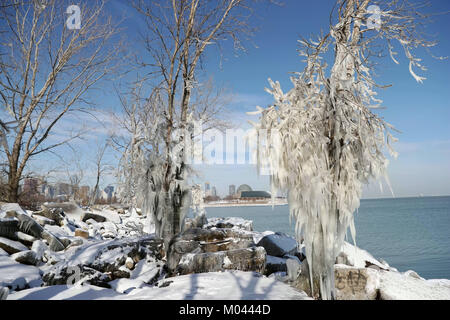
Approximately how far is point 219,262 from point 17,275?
3796 mm

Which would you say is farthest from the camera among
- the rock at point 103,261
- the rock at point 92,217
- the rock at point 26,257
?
the rock at point 92,217

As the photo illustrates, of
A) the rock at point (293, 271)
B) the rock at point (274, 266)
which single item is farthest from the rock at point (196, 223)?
the rock at point (293, 271)

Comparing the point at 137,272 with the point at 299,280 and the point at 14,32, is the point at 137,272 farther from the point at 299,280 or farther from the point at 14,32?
the point at 14,32

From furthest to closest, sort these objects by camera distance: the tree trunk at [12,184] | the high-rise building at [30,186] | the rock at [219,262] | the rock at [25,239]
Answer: the high-rise building at [30,186]
the tree trunk at [12,184]
the rock at [25,239]
the rock at [219,262]

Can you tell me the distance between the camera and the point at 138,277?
575cm

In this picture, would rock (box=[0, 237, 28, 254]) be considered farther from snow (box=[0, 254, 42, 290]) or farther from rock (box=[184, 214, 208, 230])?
rock (box=[184, 214, 208, 230])

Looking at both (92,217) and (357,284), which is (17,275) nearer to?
(357,284)

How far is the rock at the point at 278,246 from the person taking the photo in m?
7.66

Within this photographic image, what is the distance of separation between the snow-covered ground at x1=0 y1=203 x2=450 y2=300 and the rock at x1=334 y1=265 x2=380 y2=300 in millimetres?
15

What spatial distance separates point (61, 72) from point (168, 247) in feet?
26.6

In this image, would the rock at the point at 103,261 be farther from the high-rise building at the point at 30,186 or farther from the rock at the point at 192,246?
the high-rise building at the point at 30,186

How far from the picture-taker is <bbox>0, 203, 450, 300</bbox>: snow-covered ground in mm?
4066


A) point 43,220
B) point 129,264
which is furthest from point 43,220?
point 129,264

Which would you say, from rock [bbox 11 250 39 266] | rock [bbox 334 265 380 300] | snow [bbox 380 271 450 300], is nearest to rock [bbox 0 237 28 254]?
rock [bbox 11 250 39 266]
